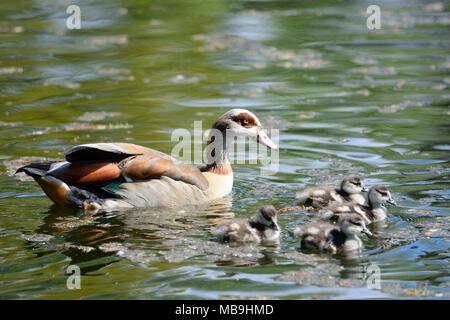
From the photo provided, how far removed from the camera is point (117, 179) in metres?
10.1

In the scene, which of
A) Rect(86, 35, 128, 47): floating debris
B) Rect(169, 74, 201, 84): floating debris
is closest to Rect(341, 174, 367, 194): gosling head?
Rect(169, 74, 201, 84): floating debris

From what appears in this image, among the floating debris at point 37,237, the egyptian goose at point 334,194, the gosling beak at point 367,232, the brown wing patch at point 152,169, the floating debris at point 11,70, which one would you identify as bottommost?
the floating debris at point 37,237

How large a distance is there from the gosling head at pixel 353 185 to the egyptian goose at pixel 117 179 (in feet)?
4.91

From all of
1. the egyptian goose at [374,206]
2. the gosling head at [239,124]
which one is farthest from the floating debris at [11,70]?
the egyptian goose at [374,206]

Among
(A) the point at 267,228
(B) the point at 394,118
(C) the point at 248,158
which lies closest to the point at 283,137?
(C) the point at 248,158

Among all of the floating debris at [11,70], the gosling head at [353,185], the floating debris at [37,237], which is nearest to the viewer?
Answer: the floating debris at [37,237]

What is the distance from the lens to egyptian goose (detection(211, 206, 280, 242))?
864 centimetres

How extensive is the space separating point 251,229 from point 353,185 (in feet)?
5.42

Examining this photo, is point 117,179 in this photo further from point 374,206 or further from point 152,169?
point 374,206

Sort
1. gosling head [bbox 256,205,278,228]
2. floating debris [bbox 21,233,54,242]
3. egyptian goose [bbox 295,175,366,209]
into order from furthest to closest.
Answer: egyptian goose [bbox 295,175,366,209] → floating debris [bbox 21,233,54,242] → gosling head [bbox 256,205,278,228]

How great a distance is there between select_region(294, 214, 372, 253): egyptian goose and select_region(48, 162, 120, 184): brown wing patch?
2.47 meters

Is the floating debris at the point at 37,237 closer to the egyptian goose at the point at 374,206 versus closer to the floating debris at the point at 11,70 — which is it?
the egyptian goose at the point at 374,206

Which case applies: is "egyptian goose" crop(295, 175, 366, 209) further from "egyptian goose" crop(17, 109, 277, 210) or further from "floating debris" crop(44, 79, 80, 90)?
"floating debris" crop(44, 79, 80, 90)

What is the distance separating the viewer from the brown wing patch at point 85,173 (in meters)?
9.95
